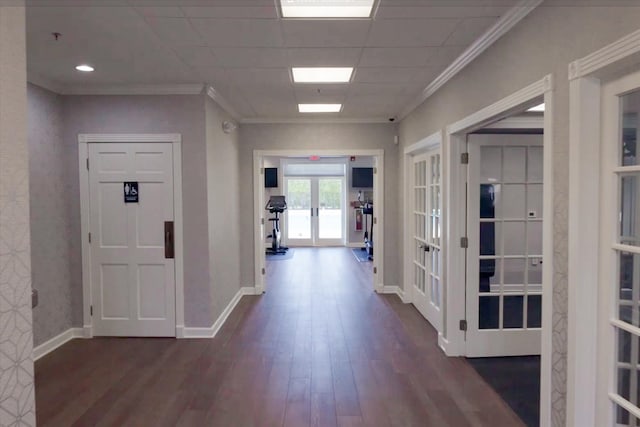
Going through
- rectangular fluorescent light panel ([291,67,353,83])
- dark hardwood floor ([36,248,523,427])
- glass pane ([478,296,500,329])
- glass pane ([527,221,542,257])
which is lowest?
dark hardwood floor ([36,248,523,427])

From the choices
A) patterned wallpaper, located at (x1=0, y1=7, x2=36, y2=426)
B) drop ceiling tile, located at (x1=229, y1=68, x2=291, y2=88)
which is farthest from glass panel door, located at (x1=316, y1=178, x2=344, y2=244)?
patterned wallpaper, located at (x1=0, y1=7, x2=36, y2=426)

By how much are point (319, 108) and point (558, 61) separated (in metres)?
3.39

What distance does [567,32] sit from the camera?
1.90 meters

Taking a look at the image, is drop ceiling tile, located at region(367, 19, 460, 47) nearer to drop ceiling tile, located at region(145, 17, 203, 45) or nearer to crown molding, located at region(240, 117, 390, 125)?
drop ceiling tile, located at region(145, 17, 203, 45)

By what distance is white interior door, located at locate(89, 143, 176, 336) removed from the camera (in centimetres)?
397

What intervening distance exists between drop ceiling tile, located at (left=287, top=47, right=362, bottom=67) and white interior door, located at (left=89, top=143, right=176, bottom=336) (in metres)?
1.61

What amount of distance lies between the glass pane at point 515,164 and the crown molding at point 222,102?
2828 millimetres

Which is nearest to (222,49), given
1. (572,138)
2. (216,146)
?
(216,146)

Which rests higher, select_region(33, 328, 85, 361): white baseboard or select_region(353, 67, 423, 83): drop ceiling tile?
select_region(353, 67, 423, 83): drop ceiling tile

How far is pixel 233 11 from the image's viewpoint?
7.67 ft

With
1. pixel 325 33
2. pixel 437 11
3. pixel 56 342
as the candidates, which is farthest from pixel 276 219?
pixel 437 11

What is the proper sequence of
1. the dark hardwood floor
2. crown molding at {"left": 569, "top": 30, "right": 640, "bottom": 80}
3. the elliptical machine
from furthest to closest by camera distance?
the elliptical machine → the dark hardwood floor → crown molding at {"left": 569, "top": 30, "right": 640, "bottom": 80}

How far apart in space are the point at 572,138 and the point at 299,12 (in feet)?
5.37

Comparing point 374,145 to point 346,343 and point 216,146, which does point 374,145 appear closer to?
point 216,146
